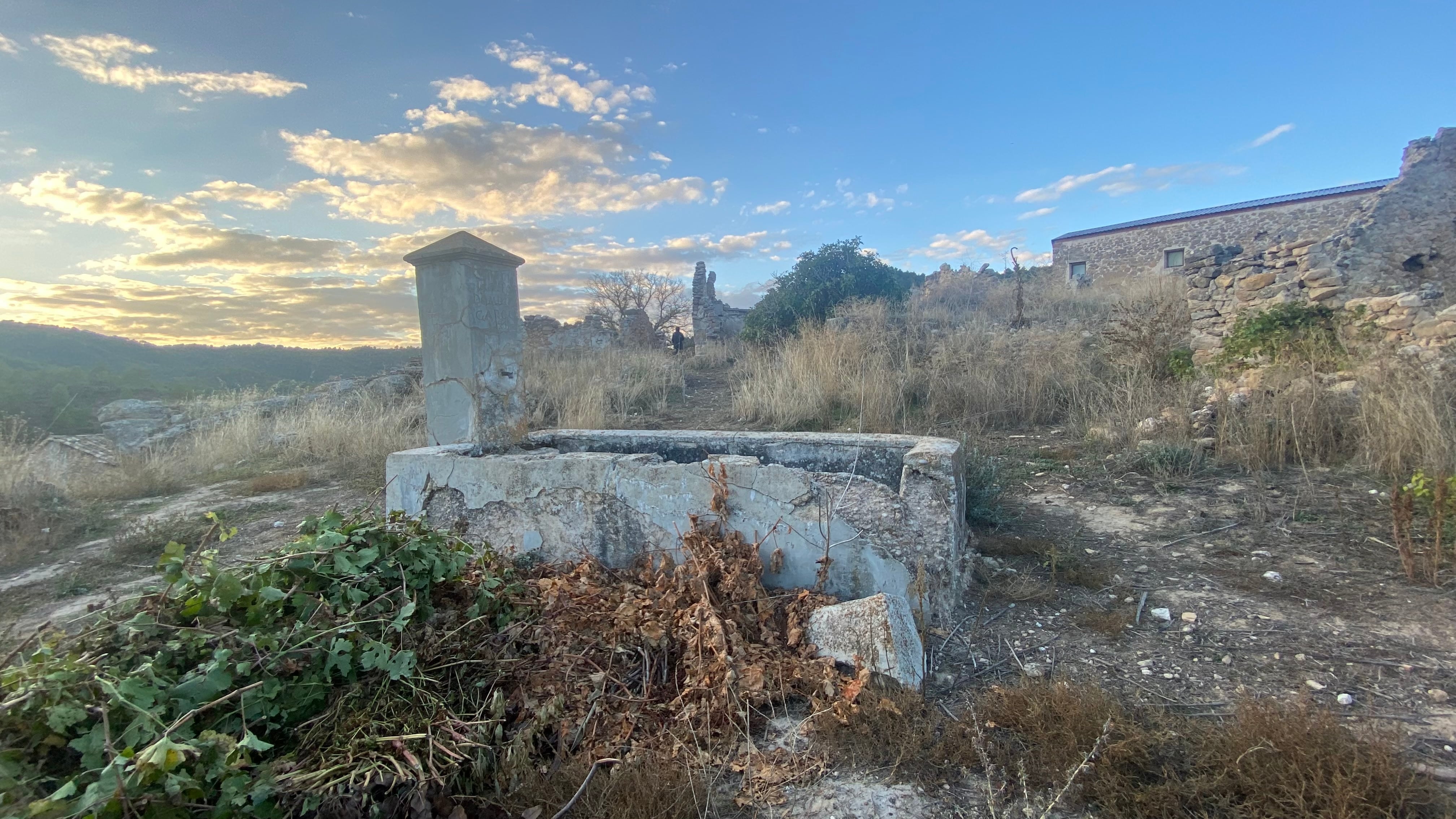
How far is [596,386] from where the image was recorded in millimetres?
8219

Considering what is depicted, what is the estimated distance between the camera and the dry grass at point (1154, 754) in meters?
1.45

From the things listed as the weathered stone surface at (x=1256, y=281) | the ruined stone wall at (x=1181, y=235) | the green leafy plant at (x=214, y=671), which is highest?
the ruined stone wall at (x=1181, y=235)

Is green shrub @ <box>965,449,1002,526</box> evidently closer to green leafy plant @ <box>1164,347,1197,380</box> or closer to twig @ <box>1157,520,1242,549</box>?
twig @ <box>1157,520,1242,549</box>

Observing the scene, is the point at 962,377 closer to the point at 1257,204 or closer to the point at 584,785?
the point at 584,785

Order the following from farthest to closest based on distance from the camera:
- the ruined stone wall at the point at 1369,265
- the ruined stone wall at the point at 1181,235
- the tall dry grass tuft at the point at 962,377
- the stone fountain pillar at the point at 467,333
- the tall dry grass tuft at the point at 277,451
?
1. the ruined stone wall at the point at 1181,235
2. the ruined stone wall at the point at 1369,265
3. the tall dry grass tuft at the point at 962,377
4. the tall dry grass tuft at the point at 277,451
5. the stone fountain pillar at the point at 467,333

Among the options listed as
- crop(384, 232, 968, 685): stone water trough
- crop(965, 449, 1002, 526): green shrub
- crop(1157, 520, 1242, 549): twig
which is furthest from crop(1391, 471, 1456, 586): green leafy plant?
crop(384, 232, 968, 685): stone water trough

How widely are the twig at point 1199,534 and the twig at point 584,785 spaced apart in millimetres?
3202

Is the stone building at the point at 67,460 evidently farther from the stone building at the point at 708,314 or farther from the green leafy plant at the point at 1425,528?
the stone building at the point at 708,314

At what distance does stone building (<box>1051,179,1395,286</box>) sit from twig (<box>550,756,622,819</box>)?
59.9 feet

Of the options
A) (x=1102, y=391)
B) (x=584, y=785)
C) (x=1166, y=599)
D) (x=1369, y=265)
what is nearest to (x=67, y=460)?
(x=584, y=785)

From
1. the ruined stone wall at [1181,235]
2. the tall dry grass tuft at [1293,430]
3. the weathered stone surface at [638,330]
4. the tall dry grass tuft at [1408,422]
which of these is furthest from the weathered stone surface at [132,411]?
the ruined stone wall at [1181,235]

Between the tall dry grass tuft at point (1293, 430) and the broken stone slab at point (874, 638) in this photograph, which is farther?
the tall dry grass tuft at point (1293, 430)

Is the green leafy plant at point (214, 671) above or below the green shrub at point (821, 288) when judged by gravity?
below

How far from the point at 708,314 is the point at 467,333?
1247 cm
